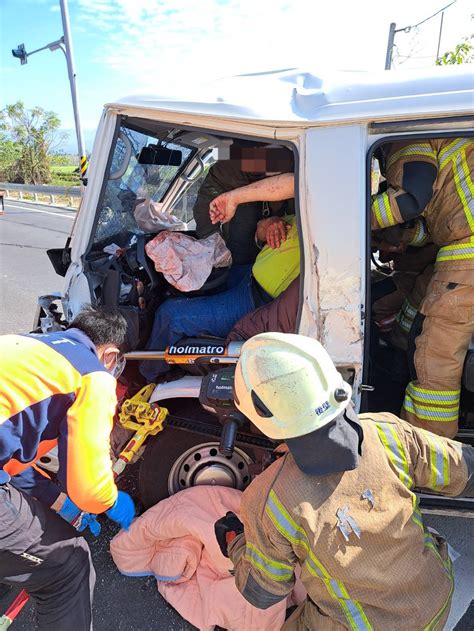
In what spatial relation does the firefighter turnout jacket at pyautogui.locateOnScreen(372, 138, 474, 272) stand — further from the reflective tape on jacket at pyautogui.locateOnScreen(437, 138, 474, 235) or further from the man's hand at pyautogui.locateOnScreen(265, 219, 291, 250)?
the man's hand at pyautogui.locateOnScreen(265, 219, 291, 250)

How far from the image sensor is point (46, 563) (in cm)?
194

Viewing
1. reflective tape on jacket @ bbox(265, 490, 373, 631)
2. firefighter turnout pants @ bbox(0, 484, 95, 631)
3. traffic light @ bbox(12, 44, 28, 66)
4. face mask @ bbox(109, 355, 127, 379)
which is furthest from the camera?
traffic light @ bbox(12, 44, 28, 66)

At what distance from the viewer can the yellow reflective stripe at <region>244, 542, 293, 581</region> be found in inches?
60.9

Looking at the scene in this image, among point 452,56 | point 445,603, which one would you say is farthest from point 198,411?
point 452,56

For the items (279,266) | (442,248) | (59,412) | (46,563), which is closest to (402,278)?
(442,248)

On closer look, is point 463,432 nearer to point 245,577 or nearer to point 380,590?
point 380,590

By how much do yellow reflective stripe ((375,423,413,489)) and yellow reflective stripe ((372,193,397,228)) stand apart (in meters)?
0.91

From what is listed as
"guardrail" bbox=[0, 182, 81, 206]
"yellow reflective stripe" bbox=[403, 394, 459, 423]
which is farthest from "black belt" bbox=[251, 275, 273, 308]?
"guardrail" bbox=[0, 182, 81, 206]

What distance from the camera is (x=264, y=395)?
4.62 feet

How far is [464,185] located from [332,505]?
144cm

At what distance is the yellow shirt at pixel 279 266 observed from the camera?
2.48m

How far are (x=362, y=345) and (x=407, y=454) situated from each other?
0.51m

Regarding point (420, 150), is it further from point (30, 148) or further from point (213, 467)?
point (30, 148)

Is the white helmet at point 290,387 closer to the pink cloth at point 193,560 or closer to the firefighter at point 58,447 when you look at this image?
the firefighter at point 58,447
